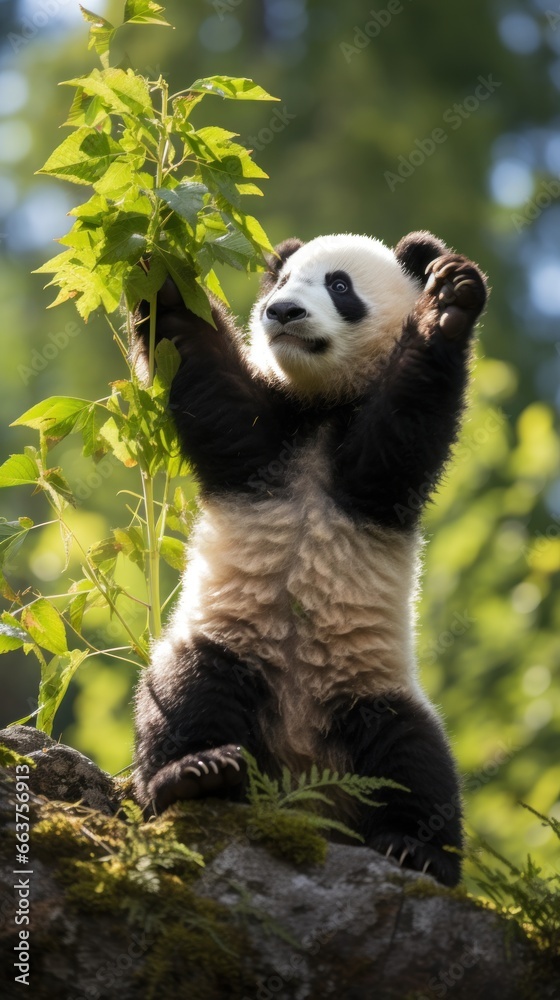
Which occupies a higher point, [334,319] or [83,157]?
[83,157]

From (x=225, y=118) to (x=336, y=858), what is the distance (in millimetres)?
11905

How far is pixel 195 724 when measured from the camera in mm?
4098

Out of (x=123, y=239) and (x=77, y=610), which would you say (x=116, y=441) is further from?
(x=123, y=239)

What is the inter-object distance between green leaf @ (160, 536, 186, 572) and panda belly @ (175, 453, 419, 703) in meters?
0.52

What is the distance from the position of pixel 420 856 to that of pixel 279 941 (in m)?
0.86

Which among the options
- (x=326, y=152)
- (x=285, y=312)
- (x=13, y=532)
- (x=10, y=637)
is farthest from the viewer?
(x=326, y=152)

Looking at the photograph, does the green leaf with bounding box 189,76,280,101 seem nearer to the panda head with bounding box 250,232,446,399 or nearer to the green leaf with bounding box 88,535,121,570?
the panda head with bounding box 250,232,446,399

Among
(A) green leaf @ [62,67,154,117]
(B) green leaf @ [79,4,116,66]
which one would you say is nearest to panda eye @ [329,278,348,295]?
(A) green leaf @ [62,67,154,117]

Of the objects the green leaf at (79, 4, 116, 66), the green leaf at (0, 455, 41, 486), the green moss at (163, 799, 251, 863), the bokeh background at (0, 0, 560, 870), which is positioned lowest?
the green moss at (163, 799, 251, 863)

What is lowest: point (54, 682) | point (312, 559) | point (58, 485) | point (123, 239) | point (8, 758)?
point (8, 758)

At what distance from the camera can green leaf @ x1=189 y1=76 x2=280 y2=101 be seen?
4.53m

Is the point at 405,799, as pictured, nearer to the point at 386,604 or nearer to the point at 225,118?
the point at 386,604

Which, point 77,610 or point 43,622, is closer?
point 43,622

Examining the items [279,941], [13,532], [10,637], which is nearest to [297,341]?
[13,532]
